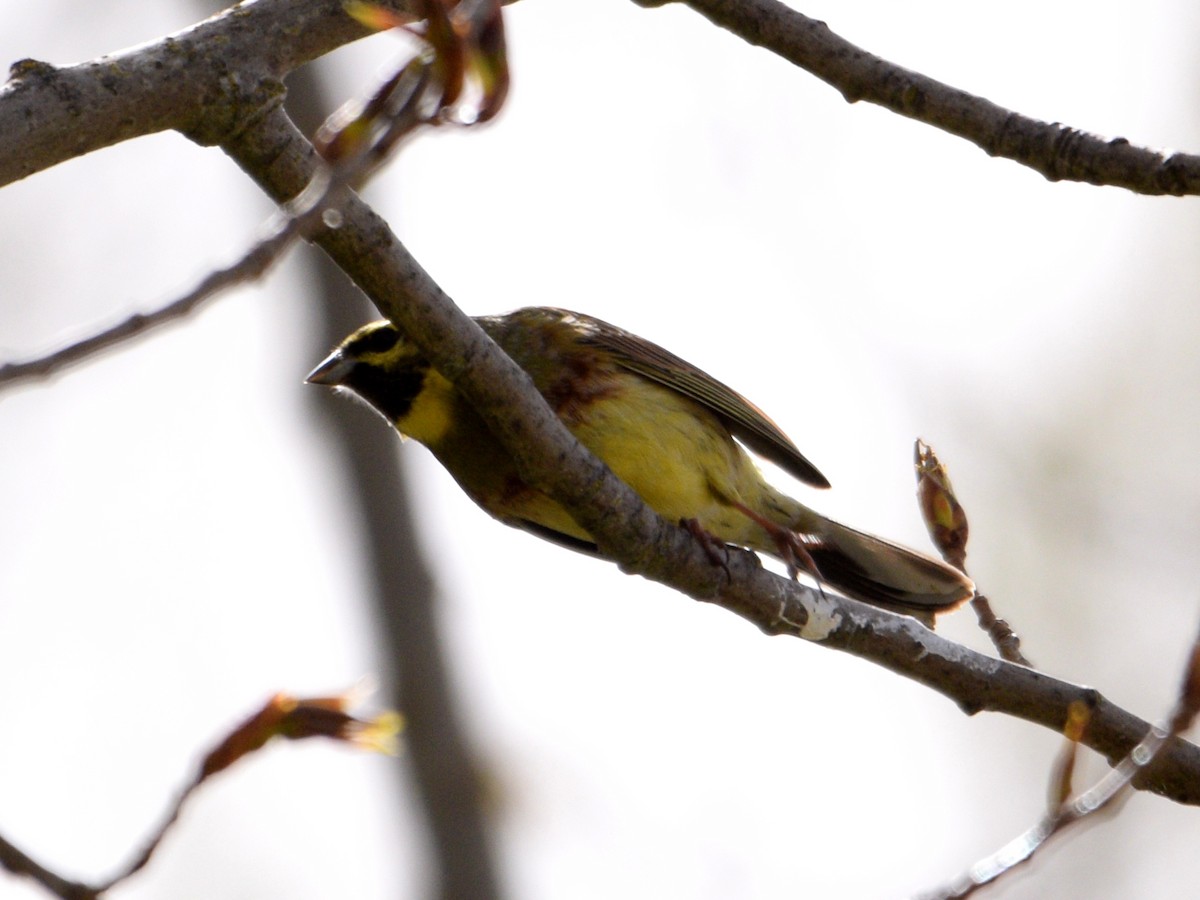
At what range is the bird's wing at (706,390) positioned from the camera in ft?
16.5

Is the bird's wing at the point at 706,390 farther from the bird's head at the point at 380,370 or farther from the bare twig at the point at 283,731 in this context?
the bare twig at the point at 283,731

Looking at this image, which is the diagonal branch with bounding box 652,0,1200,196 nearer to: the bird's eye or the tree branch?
the tree branch

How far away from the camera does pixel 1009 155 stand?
3312 mm

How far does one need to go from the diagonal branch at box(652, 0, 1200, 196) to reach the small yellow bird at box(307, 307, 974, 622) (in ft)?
4.73

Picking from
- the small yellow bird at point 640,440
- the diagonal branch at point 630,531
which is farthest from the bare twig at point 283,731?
the small yellow bird at point 640,440

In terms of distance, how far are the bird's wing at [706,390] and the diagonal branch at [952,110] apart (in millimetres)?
1612

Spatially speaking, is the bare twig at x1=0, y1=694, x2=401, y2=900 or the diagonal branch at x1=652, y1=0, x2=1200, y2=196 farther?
the diagonal branch at x1=652, y1=0, x2=1200, y2=196

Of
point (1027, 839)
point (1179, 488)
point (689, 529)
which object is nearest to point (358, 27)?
point (689, 529)

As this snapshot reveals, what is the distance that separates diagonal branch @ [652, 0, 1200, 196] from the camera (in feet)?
10.4

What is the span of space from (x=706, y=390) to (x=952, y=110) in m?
1.97

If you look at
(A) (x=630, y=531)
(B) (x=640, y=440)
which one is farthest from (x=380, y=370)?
(A) (x=630, y=531)

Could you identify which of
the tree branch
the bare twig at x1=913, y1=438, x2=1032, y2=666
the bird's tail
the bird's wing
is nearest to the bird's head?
the bird's wing

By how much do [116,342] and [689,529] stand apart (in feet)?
7.87

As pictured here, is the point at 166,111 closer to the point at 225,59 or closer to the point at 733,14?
the point at 225,59
